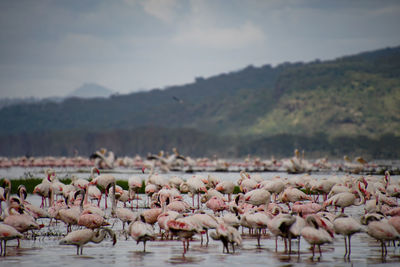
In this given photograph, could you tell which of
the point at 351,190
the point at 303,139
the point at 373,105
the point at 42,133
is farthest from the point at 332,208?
the point at 42,133

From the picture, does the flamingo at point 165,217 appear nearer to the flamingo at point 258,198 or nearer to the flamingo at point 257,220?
the flamingo at point 257,220

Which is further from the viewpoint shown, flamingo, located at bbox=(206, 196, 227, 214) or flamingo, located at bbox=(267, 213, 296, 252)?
flamingo, located at bbox=(206, 196, 227, 214)

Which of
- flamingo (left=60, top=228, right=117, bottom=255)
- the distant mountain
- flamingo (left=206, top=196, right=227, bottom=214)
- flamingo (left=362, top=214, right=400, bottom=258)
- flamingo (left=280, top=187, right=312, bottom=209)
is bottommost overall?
flamingo (left=60, top=228, right=117, bottom=255)

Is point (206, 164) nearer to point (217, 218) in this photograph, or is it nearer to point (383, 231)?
point (217, 218)

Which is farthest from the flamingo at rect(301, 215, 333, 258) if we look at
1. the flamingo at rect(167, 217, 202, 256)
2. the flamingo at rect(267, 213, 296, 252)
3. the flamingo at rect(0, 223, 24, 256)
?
the flamingo at rect(0, 223, 24, 256)

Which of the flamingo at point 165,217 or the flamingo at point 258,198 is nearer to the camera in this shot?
the flamingo at point 165,217

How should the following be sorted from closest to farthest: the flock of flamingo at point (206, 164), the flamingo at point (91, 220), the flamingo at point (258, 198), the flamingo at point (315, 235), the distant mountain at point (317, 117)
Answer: the flamingo at point (315, 235) → the flamingo at point (91, 220) → the flamingo at point (258, 198) → the flock of flamingo at point (206, 164) → the distant mountain at point (317, 117)

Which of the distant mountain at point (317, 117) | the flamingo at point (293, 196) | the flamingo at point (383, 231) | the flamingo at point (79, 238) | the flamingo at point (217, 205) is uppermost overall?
the distant mountain at point (317, 117)

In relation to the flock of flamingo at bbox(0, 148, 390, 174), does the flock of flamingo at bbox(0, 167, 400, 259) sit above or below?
below

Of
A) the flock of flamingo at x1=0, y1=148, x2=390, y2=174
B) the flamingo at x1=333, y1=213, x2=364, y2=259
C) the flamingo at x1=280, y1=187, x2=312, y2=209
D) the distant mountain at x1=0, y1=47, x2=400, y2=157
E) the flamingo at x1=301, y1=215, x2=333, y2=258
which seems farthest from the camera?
the distant mountain at x1=0, y1=47, x2=400, y2=157

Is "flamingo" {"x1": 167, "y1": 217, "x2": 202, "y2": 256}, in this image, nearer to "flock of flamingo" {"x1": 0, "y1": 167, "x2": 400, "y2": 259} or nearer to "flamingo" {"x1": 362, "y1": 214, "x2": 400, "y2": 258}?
→ "flock of flamingo" {"x1": 0, "y1": 167, "x2": 400, "y2": 259}

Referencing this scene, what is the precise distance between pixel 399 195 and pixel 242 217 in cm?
921

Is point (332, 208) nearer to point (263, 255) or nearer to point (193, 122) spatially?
point (263, 255)

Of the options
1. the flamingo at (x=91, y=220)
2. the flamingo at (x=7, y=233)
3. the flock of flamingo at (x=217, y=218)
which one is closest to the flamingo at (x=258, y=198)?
the flock of flamingo at (x=217, y=218)
